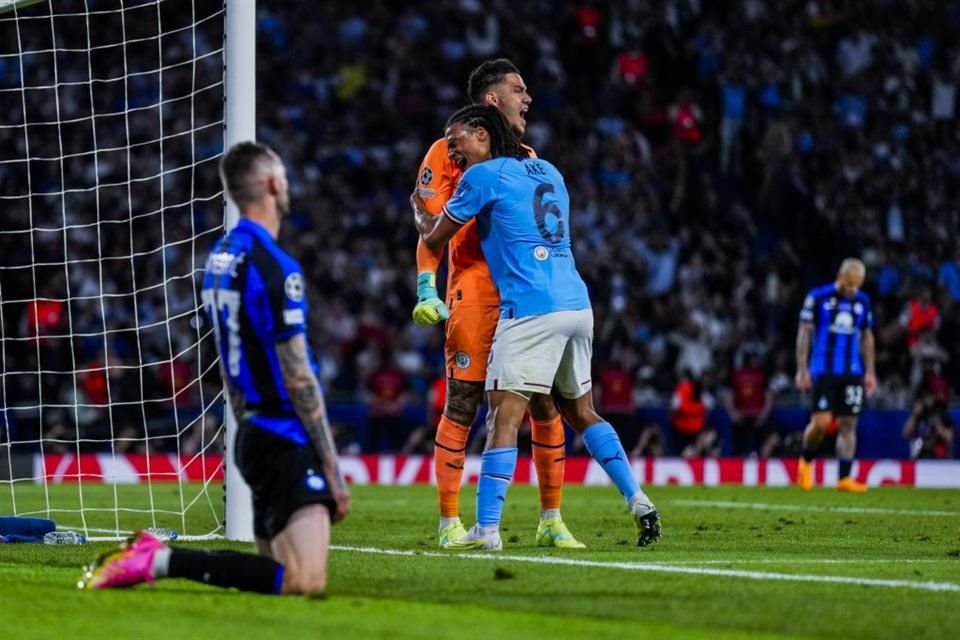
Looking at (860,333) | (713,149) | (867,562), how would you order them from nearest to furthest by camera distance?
(867,562), (860,333), (713,149)

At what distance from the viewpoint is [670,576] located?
7387mm

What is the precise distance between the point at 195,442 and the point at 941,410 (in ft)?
30.7

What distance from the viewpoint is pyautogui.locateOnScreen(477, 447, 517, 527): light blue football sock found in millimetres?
8898

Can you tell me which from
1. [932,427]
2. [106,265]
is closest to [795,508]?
[932,427]

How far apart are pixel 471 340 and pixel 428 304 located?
15.7 inches

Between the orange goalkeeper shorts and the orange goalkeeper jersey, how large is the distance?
54 mm

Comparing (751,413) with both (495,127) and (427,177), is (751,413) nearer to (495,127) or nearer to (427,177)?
(427,177)

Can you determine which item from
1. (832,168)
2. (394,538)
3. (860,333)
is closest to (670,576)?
(394,538)

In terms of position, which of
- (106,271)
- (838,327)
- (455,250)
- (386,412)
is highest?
(106,271)

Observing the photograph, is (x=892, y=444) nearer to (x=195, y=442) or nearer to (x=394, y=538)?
(x=195, y=442)

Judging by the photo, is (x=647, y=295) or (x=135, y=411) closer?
(x=135, y=411)

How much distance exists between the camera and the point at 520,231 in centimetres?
896

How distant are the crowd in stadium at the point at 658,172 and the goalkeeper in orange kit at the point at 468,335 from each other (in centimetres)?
1265

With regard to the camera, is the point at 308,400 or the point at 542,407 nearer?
the point at 308,400
